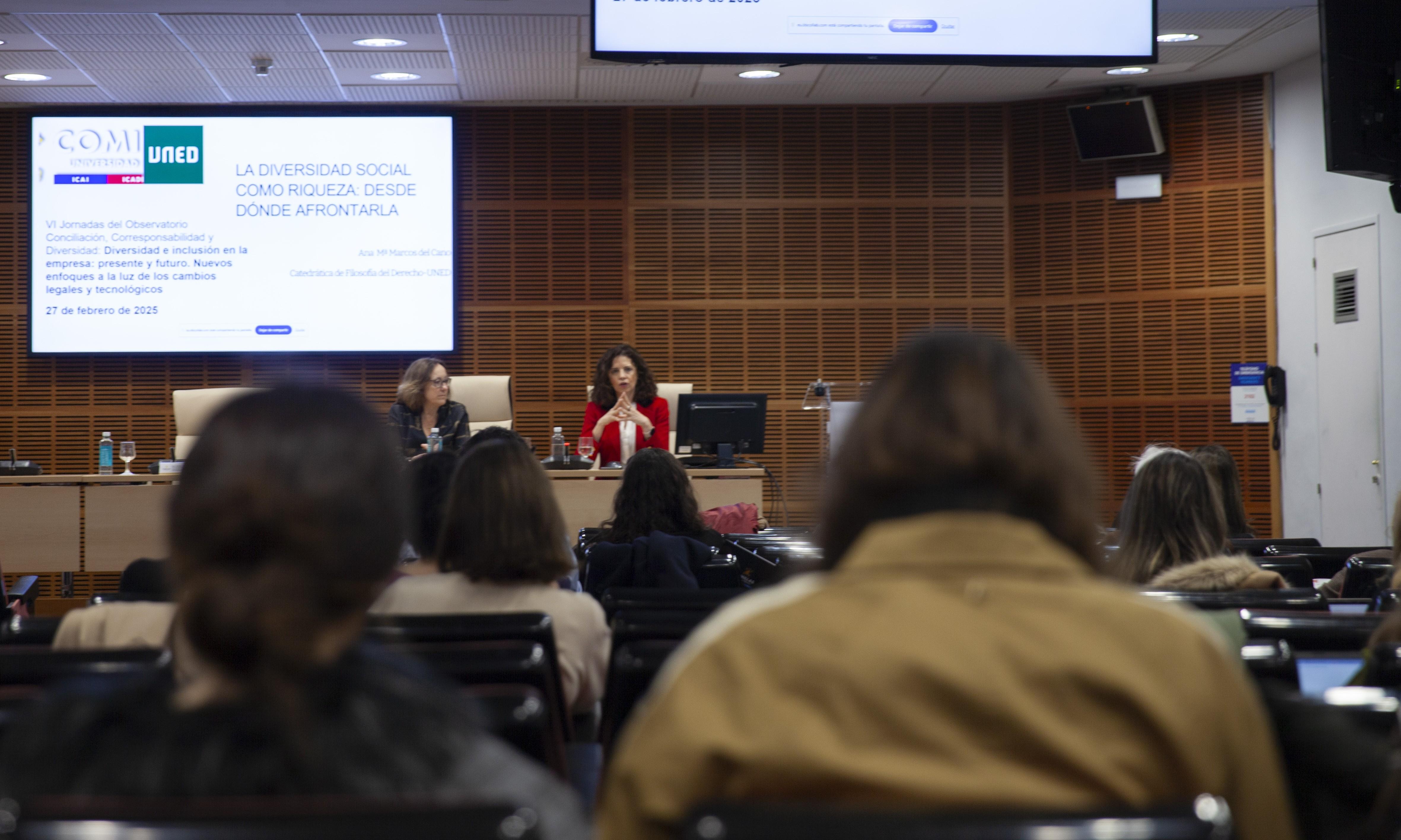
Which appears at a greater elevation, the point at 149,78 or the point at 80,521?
the point at 149,78

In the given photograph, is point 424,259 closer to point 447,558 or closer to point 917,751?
point 447,558

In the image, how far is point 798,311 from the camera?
9.05 meters

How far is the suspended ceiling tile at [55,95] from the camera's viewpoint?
8180 mm

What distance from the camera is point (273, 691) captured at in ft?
2.79

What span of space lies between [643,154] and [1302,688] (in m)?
7.78

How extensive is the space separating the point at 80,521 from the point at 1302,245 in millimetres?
7978

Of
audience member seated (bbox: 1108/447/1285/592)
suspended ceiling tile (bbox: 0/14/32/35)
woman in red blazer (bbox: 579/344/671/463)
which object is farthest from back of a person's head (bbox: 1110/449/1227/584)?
suspended ceiling tile (bbox: 0/14/32/35)

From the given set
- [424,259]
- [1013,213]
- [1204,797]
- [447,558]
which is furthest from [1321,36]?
[424,259]

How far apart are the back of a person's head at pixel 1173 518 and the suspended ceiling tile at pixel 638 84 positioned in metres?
5.52

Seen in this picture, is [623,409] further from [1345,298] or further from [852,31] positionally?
[1345,298]

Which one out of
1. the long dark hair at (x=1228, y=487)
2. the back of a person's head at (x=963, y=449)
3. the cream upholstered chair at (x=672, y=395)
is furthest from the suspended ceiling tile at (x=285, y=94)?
the back of a person's head at (x=963, y=449)

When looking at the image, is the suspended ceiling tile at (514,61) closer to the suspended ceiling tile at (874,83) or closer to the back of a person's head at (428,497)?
the suspended ceiling tile at (874,83)

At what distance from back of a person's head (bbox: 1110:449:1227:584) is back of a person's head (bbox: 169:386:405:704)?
239 centimetres

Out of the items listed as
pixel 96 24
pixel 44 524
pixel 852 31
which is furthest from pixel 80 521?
pixel 852 31
